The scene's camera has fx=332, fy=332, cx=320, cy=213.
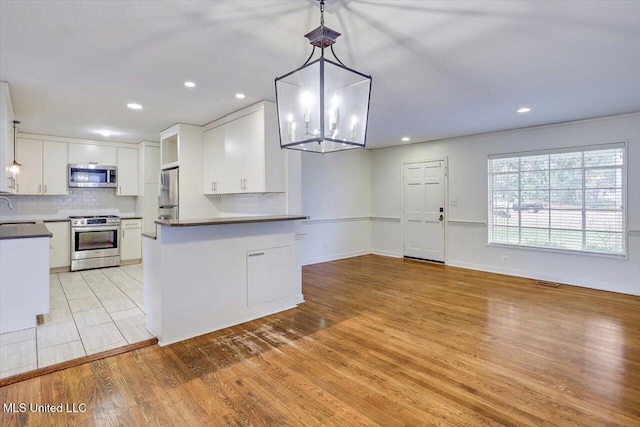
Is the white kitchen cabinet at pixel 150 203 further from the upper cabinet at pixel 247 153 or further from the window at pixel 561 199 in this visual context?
the window at pixel 561 199

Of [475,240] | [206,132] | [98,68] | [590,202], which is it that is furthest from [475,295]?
[98,68]

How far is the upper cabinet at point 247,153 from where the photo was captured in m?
3.93

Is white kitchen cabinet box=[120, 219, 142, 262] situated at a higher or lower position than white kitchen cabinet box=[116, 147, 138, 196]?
lower

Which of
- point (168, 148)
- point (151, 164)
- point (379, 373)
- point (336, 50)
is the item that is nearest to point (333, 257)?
point (168, 148)

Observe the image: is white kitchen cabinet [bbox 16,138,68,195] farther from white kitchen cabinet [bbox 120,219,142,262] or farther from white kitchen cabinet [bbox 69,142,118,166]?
white kitchen cabinet [bbox 120,219,142,262]

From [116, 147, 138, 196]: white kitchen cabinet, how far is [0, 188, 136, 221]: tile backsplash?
33 cm

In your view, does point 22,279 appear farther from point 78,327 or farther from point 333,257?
point 333,257

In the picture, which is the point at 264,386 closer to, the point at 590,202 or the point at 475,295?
the point at 475,295

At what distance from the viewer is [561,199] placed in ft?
16.4

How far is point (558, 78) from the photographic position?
3148 mm

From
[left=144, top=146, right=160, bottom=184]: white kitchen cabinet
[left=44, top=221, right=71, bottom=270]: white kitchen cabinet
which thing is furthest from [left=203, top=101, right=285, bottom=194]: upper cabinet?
[left=44, top=221, right=71, bottom=270]: white kitchen cabinet

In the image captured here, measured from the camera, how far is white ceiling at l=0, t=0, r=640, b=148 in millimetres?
2037

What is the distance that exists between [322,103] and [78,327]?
328 cm

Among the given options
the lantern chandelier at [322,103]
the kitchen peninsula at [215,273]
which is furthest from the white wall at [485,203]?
the lantern chandelier at [322,103]
